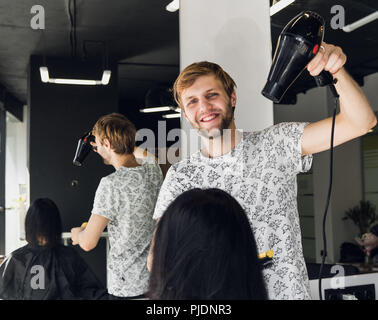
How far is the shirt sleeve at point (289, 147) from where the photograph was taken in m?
1.37

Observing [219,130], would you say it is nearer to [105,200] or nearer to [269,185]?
[269,185]

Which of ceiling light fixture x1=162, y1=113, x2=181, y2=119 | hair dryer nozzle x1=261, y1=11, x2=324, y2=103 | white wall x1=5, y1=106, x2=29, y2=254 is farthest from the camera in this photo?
ceiling light fixture x1=162, y1=113, x2=181, y2=119

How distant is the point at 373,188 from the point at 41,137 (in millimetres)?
1608

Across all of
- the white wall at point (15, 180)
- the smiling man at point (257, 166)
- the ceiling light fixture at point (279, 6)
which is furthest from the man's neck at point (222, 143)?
the ceiling light fixture at point (279, 6)

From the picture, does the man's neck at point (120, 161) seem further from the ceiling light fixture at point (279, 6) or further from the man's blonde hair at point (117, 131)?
the ceiling light fixture at point (279, 6)

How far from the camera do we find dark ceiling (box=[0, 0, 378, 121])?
1.54 m

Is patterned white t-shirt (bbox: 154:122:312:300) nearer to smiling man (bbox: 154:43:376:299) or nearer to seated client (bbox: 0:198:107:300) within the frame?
smiling man (bbox: 154:43:376:299)

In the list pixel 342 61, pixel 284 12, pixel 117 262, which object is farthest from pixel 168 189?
pixel 284 12

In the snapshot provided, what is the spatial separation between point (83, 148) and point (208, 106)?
1.52 ft

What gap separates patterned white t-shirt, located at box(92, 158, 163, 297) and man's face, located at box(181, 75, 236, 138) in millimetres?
281

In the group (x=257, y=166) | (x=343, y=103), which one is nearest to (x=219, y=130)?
(x=257, y=166)

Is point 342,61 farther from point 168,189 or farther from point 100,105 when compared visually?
point 100,105

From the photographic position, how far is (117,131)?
1.56 meters

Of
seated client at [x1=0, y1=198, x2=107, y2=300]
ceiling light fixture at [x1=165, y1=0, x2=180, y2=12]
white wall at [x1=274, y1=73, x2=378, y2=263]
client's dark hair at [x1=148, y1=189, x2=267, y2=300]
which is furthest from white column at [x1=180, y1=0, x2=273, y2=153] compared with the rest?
client's dark hair at [x1=148, y1=189, x2=267, y2=300]
